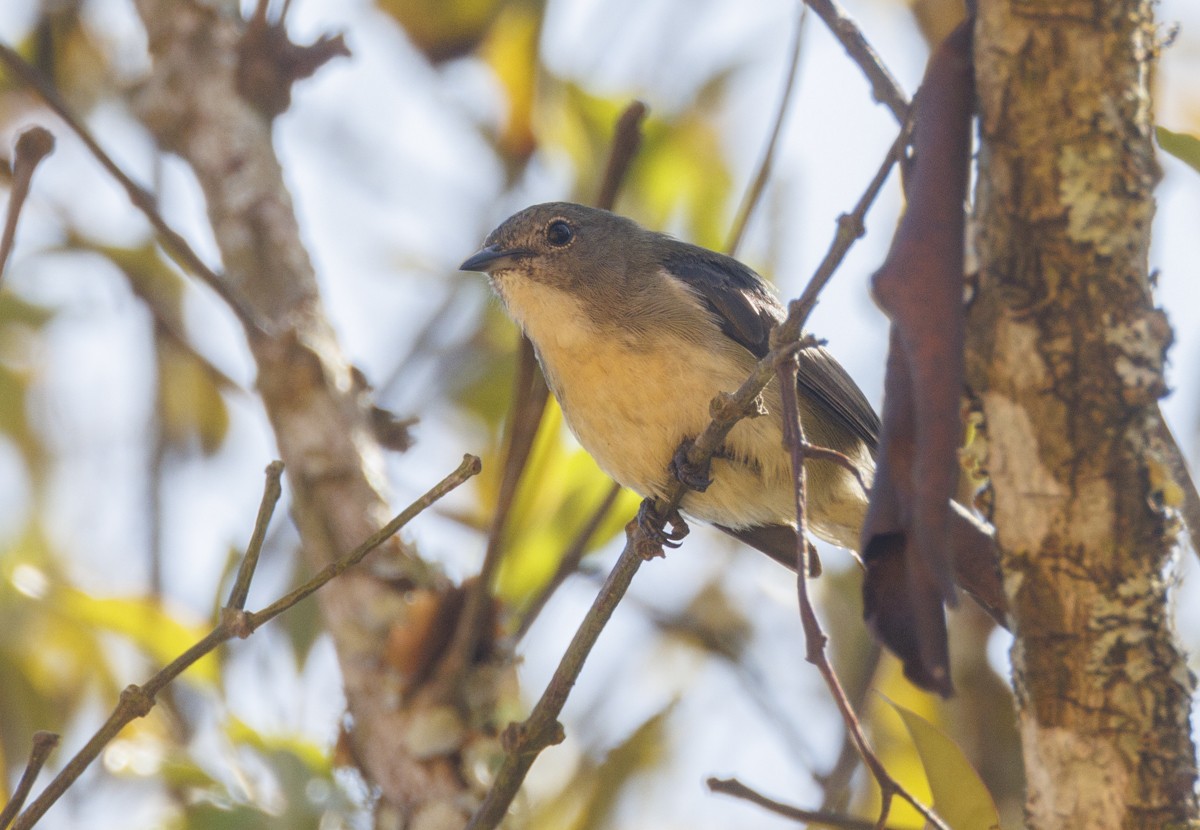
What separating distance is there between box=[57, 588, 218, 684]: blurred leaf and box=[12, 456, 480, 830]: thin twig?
1670 millimetres

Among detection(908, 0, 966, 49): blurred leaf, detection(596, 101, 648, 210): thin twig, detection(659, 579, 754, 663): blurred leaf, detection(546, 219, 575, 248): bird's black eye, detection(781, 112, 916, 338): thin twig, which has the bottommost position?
detection(781, 112, 916, 338): thin twig

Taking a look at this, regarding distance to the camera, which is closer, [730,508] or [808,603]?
[808,603]

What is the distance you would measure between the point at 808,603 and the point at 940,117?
2.32 feet

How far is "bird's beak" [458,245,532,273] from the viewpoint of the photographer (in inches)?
173

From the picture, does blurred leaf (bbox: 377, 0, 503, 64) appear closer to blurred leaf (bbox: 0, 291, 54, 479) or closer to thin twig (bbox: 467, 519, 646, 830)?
blurred leaf (bbox: 0, 291, 54, 479)

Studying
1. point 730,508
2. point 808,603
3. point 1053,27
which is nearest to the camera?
point 1053,27

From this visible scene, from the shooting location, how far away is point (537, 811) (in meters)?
3.55

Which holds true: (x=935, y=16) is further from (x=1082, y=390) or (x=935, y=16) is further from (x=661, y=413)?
(x=1082, y=390)

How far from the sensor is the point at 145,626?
3.71 m

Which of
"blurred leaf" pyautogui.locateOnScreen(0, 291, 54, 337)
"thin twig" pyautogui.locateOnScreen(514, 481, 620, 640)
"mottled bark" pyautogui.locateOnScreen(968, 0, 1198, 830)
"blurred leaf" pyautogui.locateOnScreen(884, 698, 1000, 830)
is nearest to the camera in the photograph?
"mottled bark" pyautogui.locateOnScreen(968, 0, 1198, 830)

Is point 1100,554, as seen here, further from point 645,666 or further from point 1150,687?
point 645,666

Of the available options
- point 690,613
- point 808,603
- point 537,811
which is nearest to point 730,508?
point 537,811

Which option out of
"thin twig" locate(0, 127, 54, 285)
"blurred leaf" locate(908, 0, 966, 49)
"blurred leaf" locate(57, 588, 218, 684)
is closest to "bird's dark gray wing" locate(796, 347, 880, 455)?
"blurred leaf" locate(908, 0, 966, 49)

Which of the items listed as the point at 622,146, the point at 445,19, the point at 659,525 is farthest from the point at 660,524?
the point at 445,19
